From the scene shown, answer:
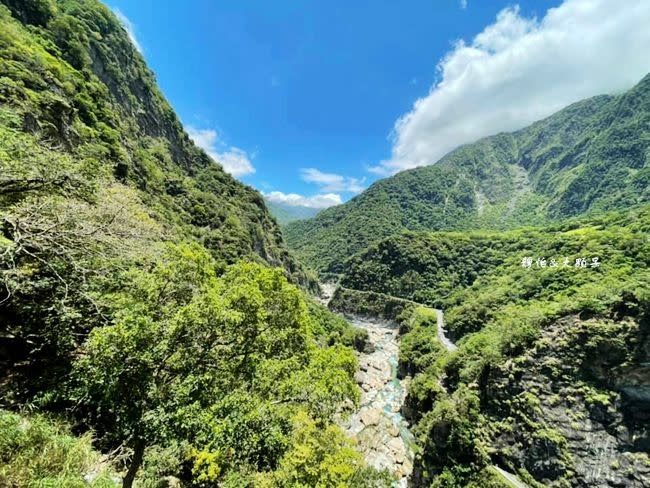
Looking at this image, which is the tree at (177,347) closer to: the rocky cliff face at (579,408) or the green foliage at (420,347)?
the rocky cliff face at (579,408)

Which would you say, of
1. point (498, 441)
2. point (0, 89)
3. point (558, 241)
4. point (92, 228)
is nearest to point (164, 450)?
point (92, 228)

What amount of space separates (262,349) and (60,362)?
7.71 meters

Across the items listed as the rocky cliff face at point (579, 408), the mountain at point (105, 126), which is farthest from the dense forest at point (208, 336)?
the mountain at point (105, 126)

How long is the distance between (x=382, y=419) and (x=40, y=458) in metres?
41.3

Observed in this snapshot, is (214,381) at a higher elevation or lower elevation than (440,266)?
lower

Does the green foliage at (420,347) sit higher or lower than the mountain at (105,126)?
lower

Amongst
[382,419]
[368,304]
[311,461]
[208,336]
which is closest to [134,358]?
[208,336]

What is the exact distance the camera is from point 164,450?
468 inches

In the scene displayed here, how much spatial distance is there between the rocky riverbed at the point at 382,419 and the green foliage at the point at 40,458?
3146 cm

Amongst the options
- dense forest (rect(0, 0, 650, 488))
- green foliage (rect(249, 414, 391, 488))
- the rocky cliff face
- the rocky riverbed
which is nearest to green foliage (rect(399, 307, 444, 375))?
dense forest (rect(0, 0, 650, 488))

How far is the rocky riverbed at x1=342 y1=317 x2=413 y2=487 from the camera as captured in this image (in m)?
33.7

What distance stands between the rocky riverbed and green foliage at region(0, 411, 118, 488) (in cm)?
3146

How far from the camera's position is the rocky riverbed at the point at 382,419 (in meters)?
33.7

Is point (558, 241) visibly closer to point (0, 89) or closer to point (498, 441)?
point (498, 441)
